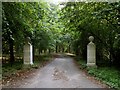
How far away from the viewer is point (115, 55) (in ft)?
45.3

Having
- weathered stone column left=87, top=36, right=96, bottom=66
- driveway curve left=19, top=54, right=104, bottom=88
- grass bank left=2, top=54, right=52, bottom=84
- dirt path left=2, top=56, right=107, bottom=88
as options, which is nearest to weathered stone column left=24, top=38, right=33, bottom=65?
grass bank left=2, top=54, right=52, bottom=84

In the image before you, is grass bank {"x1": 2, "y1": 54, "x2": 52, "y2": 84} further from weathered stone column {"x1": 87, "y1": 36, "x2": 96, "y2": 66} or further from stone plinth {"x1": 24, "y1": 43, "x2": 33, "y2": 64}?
weathered stone column {"x1": 87, "y1": 36, "x2": 96, "y2": 66}

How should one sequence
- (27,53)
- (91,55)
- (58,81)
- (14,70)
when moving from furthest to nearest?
1. (27,53)
2. (91,55)
3. (14,70)
4. (58,81)

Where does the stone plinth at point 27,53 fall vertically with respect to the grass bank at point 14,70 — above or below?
above

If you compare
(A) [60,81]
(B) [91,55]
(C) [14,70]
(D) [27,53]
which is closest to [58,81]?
(A) [60,81]

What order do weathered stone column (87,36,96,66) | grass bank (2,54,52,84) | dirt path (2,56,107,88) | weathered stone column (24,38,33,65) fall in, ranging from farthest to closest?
weathered stone column (24,38,33,65) < weathered stone column (87,36,96,66) < grass bank (2,54,52,84) < dirt path (2,56,107,88)

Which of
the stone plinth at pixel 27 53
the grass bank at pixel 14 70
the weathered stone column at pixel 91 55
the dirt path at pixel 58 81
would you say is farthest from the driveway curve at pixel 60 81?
the stone plinth at pixel 27 53

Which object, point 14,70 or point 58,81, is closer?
point 58,81

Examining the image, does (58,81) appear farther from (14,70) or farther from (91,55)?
(91,55)

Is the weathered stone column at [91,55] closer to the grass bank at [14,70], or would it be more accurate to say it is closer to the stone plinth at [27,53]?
the grass bank at [14,70]

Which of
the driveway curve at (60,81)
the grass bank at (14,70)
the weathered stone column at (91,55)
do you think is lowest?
the driveway curve at (60,81)

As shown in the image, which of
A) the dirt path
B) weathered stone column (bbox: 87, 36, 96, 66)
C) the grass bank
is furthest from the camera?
weathered stone column (bbox: 87, 36, 96, 66)

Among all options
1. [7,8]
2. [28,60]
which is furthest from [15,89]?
[28,60]

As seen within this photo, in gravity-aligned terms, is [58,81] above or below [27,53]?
below
